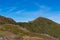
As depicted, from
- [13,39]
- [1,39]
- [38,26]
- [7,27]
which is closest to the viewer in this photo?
[1,39]

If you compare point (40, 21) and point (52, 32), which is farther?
point (40, 21)

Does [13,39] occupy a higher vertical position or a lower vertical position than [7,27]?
lower

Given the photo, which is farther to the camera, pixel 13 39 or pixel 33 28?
pixel 33 28

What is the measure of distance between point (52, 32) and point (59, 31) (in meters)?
4.27

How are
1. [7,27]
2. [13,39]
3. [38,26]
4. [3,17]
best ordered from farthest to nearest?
1. [38,26]
2. [3,17]
3. [7,27]
4. [13,39]

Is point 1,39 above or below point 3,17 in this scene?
below

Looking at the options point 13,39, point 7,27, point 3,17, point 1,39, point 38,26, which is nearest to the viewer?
point 1,39

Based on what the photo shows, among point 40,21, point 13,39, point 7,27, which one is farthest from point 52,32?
point 13,39

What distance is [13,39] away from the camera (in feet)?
165

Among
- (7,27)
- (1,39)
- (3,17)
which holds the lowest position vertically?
(1,39)

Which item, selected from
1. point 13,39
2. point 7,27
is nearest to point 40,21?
point 7,27

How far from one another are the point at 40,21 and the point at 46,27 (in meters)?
5.05

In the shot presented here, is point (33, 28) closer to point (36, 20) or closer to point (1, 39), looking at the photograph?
point (36, 20)

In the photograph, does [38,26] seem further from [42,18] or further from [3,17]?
[3,17]
